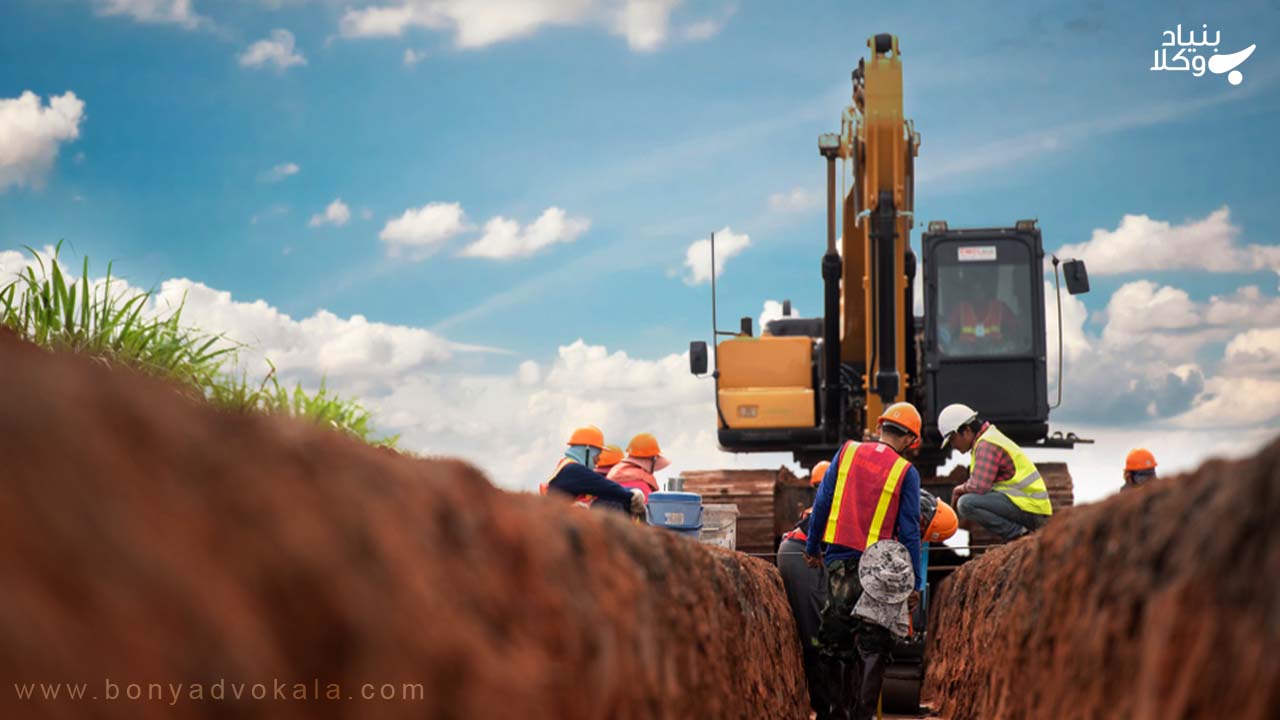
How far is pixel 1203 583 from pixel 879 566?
653cm

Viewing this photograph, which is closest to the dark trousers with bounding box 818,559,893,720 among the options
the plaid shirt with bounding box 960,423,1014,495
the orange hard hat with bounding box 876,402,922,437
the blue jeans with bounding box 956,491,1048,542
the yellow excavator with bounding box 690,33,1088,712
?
the orange hard hat with bounding box 876,402,922,437

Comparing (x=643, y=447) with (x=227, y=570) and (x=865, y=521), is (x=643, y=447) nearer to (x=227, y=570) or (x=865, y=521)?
(x=865, y=521)

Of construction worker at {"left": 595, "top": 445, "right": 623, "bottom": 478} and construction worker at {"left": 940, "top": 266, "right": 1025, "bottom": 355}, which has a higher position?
construction worker at {"left": 940, "top": 266, "right": 1025, "bottom": 355}

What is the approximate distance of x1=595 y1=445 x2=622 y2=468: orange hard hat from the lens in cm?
1464

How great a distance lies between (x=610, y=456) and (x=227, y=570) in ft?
44.4

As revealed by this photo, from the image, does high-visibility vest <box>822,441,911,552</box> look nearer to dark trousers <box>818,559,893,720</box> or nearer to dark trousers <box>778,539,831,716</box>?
dark trousers <box>818,559,893,720</box>

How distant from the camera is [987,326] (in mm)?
16109

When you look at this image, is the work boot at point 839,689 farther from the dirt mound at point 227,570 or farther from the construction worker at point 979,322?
the dirt mound at point 227,570

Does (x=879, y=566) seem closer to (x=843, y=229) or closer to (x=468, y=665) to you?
(x=468, y=665)

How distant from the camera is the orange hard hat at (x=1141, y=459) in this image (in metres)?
16.4

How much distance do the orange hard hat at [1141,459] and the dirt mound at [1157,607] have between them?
12.6 metres

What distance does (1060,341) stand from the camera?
16.1 m

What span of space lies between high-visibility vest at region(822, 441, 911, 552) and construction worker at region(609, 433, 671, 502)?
4.46 meters

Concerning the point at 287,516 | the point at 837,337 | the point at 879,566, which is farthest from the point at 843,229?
the point at 287,516
